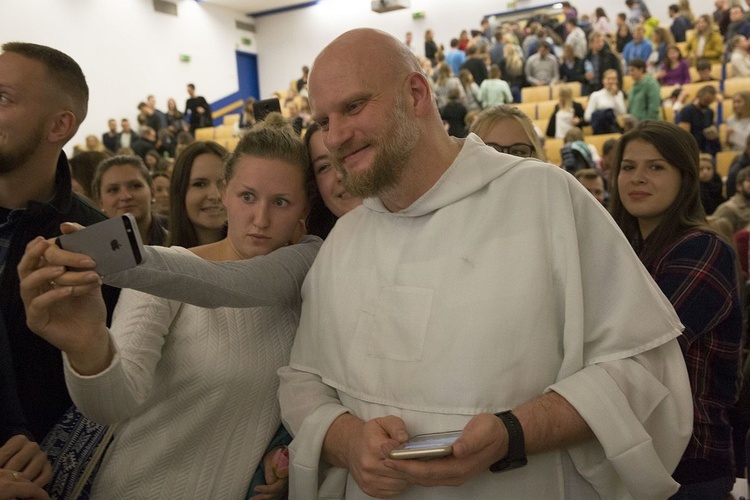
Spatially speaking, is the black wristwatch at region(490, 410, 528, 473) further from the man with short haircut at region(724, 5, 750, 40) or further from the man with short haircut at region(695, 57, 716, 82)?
the man with short haircut at region(724, 5, 750, 40)

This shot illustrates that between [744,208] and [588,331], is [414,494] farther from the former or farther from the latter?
[744,208]

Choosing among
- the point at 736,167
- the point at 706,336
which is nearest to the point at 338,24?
the point at 736,167

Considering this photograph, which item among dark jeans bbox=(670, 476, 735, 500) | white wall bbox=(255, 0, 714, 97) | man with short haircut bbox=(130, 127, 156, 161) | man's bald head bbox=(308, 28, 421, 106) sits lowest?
dark jeans bbox=(670, 476, 735, 500)

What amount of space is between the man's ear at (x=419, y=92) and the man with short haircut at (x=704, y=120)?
879 centimetres

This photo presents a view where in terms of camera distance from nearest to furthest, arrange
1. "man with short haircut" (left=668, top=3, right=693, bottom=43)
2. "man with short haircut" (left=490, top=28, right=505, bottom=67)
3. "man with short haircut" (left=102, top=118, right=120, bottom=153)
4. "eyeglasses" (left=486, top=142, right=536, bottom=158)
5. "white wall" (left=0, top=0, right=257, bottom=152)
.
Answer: "eyeglasses" (left=486, top=142, right=536, bottom=158) → "man with short haircut" (left=668, top=3, right=693, bottom=43) → "man with short haircut" (left=490, top=28, right=505, bottom=67) → "man with short haircut" (left=102, top=118, right=120, bottom=153) → "white wall" (left=0, top=0, right=257, bottom=152)

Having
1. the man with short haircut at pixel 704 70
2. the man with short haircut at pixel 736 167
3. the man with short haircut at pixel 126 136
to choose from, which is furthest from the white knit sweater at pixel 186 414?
the man with short haircut at pixel 126 136

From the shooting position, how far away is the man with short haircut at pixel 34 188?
207 cm

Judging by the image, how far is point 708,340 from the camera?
223cm

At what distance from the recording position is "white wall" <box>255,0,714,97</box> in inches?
817

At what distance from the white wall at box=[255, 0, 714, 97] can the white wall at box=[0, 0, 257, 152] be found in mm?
1320

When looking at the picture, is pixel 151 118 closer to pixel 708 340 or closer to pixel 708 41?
pixel 708 41

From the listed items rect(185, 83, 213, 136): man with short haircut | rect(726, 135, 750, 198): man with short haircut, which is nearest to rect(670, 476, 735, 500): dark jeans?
rect(726, 135, 750, 198): man with short haircut

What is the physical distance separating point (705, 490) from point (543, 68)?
A: 42.7 feet

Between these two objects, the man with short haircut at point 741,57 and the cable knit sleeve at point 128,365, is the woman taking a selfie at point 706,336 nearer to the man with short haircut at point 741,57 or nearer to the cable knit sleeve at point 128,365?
the cable knit sleeve at point 128,365
